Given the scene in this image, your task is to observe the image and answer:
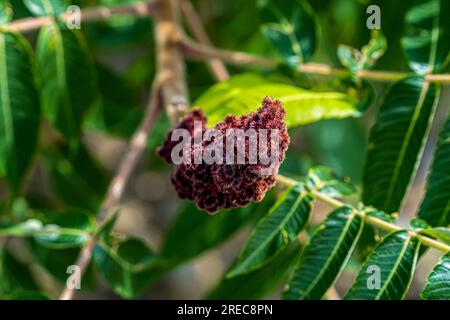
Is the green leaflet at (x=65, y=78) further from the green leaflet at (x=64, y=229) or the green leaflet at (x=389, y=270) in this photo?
the green leaflet at (x=389, y=270)

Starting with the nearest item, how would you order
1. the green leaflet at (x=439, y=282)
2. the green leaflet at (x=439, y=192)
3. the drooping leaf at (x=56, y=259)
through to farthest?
the green leaflet at (x=439, y=282) → the green leaflet at (x=439, y=192) → the drooping leaf at (x=56, y=259)

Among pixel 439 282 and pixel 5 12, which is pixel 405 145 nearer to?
pixel 439 282

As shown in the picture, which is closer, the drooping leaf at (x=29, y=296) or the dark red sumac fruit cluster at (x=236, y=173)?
the dark red sumac fruit cluster at (x=236, y=173)

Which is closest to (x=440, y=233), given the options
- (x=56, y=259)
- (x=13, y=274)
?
(x=56, y=259)

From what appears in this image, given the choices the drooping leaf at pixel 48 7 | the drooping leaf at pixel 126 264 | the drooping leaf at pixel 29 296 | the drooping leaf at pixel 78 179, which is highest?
the drooping leaf at pixel 48 7

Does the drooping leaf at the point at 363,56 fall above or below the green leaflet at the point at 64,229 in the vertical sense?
above

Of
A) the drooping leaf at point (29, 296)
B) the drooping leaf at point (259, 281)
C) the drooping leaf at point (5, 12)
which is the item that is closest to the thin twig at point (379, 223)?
the drooping leaf at point (259, 281)

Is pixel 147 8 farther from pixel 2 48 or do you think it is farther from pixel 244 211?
pixel 244 211

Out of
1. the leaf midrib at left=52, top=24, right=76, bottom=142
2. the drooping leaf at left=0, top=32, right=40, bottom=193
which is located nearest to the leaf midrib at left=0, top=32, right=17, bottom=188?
the drooping leaf at left=0, top=32, right=40, bottom=193
